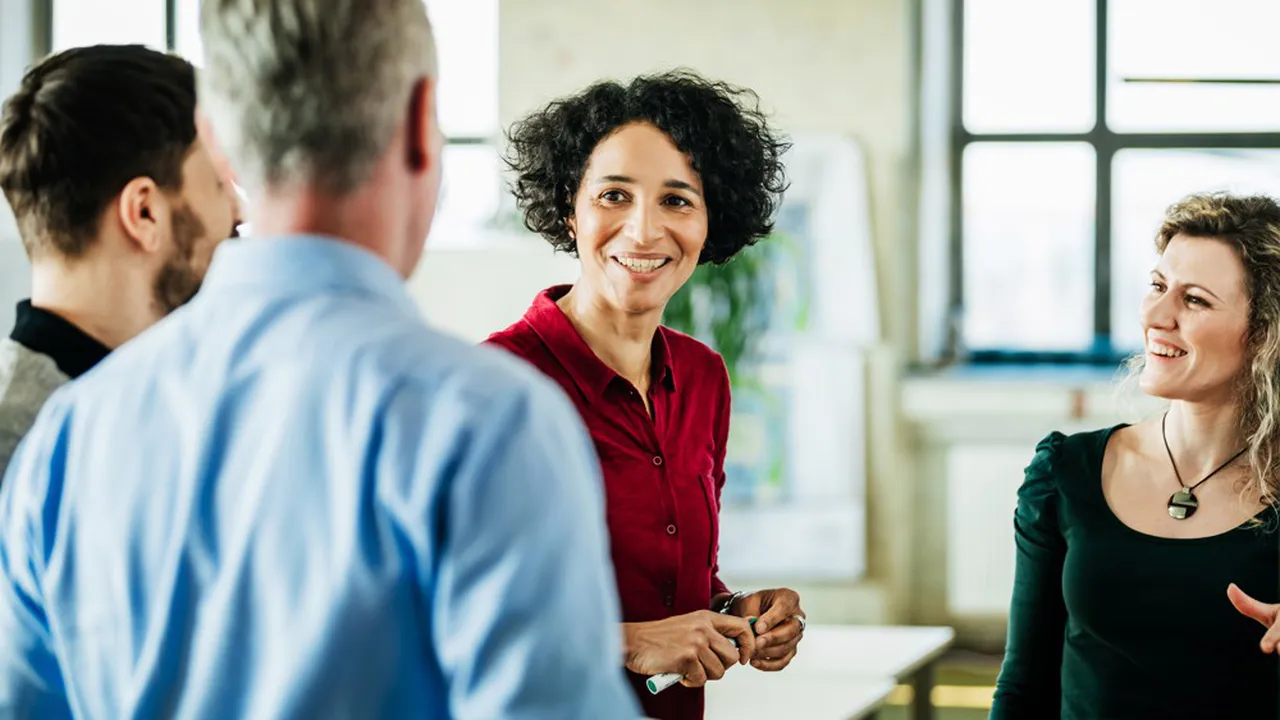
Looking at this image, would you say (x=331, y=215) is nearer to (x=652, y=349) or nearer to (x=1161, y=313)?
(x=652, y=349)

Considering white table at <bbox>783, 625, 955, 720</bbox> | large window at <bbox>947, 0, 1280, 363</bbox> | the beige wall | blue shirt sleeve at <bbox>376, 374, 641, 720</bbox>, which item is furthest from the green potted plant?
blue shirt sleeve at <bbox>376, 374, 641, 720</bbox>

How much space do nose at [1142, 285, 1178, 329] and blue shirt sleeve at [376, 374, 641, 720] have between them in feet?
5.17

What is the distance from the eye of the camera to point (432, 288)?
480 cm

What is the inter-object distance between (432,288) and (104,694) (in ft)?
13.0

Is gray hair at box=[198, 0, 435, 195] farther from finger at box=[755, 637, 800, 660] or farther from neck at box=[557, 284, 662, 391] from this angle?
finger at box=[755, 637, 800, 660]

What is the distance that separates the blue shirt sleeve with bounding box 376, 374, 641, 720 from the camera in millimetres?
761

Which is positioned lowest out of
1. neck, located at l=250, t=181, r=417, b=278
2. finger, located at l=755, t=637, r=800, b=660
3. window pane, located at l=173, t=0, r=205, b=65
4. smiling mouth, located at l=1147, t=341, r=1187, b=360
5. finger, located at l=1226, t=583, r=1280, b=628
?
finger, located at l=755, t=637, r=800, b=660

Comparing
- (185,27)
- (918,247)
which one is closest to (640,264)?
(918,247)

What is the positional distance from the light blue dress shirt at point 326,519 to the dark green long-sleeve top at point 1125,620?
136cm

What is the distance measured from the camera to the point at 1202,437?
2.09 meters

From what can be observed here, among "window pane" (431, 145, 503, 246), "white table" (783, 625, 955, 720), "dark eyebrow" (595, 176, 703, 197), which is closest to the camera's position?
"dark eyebrow" (595, 176, 703, 197)

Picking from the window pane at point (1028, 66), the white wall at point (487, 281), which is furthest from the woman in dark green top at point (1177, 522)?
the window pane at point (1028, 66)

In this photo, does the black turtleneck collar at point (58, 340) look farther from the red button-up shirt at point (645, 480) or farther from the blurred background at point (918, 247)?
the blurred background at point (918, 247)

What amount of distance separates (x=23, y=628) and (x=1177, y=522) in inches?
63.5
